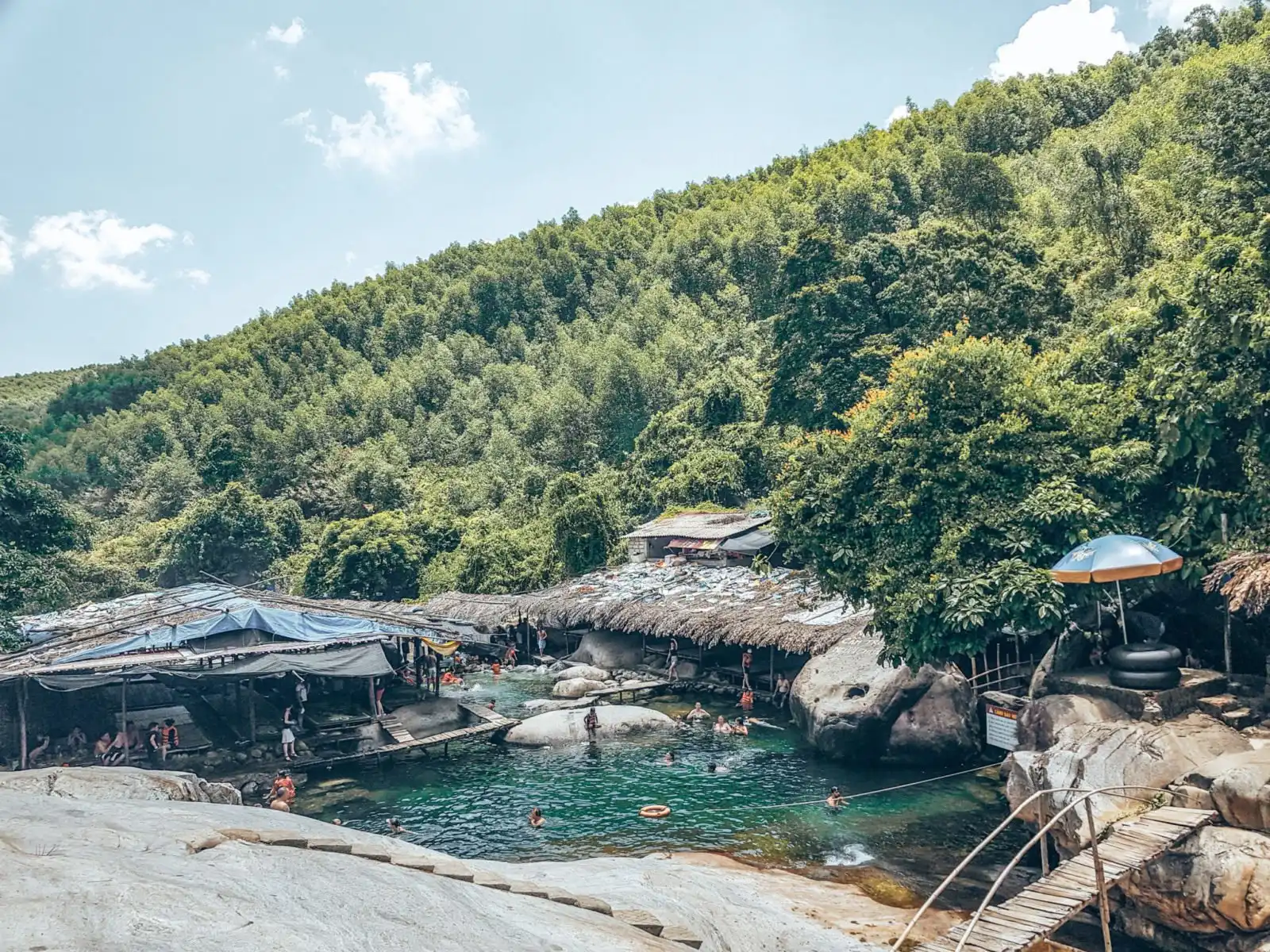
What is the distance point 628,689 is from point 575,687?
1712 millimetres

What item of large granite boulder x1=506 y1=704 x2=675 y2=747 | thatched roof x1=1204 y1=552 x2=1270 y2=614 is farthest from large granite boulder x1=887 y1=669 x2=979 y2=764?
large granite boulder x1=506 y1=704 x2=675 y2=747

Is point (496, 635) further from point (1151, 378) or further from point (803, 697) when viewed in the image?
point (1151, 378)

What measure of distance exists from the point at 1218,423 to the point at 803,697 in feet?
35.3

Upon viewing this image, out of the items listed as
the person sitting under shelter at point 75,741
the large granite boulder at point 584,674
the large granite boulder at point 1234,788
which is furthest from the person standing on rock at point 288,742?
the large granite boulder at point 1234,788

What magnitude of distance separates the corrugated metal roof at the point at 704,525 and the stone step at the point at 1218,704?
62.9ft

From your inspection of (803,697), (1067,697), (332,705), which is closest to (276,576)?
(332,705)

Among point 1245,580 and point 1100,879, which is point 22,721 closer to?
point 1100,879

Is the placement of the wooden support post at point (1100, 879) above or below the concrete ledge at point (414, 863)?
below

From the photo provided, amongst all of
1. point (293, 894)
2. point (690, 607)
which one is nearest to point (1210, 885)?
point (293, 894)

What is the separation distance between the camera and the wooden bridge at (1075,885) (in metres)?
10.0

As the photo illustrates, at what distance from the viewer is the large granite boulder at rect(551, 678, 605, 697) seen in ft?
91.9

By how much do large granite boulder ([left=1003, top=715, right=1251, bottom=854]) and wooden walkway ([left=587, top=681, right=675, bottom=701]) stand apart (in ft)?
48.9

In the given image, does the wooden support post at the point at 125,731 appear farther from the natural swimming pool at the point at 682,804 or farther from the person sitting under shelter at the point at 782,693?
the person sitting under shelter at the point at 782,693

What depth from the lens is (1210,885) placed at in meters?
10.8
